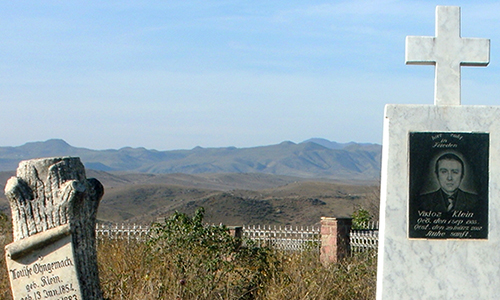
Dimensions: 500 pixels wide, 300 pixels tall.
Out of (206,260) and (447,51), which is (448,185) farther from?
(206,260)

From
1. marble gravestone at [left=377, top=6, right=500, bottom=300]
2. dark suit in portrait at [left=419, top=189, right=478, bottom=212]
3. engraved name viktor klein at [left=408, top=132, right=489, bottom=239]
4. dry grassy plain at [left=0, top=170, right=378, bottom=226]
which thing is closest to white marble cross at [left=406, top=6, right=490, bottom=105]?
marble gravestone at [left=377, top=6, right=500, bottom=300]

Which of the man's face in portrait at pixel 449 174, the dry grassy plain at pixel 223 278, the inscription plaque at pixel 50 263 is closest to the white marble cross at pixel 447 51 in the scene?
the man's face in portrait at pixel 449 174

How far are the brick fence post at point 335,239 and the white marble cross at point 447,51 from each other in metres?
6.18

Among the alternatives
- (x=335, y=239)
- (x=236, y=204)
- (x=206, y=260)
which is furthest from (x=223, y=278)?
(x=236, y=204)

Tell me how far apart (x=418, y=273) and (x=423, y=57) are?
2220 mm

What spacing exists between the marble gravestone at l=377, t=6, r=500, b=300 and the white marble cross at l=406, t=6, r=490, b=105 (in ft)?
1.28

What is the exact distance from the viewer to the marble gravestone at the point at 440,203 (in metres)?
7.02

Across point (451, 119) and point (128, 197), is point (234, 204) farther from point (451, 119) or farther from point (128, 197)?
point (451, 119)

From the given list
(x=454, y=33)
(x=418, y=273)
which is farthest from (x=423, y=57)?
(x=418, y=273)

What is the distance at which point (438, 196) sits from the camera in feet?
23.1

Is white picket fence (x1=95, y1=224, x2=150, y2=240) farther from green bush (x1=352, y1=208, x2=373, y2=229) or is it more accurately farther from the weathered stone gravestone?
the weathered stone gravestone

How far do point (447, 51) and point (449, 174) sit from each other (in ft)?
4.28

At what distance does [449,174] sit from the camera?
7062 mm

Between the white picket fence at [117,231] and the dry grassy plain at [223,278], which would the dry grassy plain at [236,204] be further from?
the dry grassy plain at [223,278]
